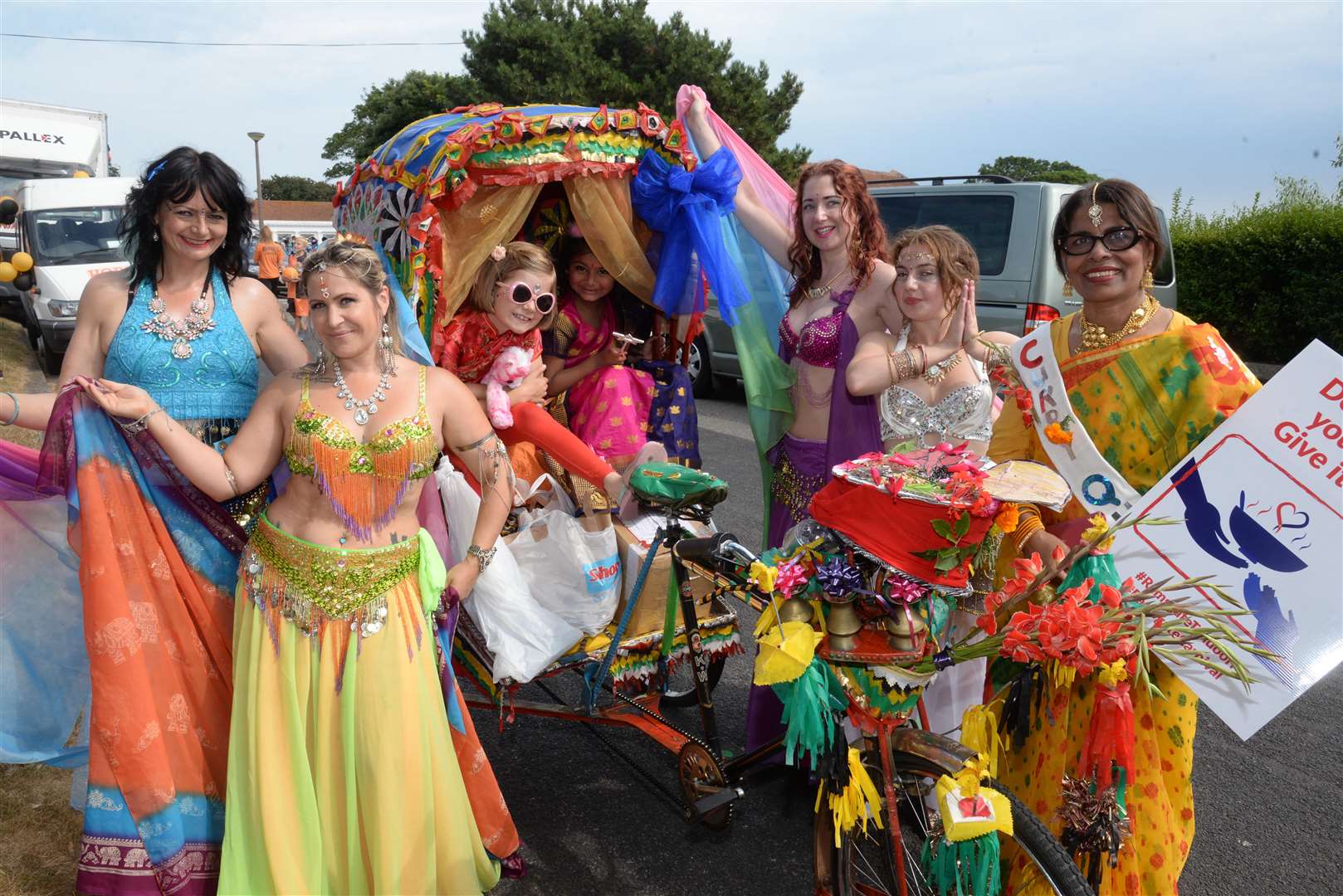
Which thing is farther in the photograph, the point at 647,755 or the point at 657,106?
the point at 657,106

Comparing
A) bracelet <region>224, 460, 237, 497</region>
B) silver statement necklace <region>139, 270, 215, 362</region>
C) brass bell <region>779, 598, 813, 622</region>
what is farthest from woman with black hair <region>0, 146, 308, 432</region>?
brass bell <region>779, 598, 813, 622</region>

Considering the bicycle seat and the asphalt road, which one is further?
the asphalt road

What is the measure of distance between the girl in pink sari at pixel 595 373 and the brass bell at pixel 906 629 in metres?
1.68

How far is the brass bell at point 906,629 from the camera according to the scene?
2152 mm

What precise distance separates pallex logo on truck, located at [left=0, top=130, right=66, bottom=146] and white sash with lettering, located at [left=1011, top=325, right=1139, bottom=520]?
1644 cm

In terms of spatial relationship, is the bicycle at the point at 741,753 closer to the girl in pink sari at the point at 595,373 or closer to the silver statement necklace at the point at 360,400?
the girl in pink sari at the point at 595,373

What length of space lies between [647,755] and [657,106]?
2392 centimetres

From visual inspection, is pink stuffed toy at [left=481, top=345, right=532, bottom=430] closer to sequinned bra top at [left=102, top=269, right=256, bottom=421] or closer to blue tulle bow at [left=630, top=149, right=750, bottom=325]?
blue tulle bow at [left=630, top=149, right=750, bottom=325]

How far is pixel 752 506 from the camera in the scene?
6.80 meters

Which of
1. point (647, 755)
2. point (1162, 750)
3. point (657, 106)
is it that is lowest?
point (647, 755)

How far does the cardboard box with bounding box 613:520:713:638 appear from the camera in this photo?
329 cm

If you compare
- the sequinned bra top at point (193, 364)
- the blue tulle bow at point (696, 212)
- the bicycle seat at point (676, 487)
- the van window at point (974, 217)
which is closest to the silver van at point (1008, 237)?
the van window at point (974, 217)

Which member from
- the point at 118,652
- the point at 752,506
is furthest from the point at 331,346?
the point at 752,506

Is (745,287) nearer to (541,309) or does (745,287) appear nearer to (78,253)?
(541,309)
